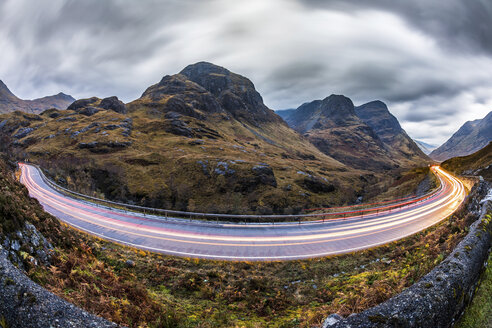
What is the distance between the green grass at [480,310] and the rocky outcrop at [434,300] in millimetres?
178

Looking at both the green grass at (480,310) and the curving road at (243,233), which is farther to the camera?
the curving road at (243,233)

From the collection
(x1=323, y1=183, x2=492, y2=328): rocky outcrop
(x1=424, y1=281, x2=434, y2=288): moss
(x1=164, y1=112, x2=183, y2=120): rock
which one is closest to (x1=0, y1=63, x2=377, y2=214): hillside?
(x1=164, y1=112, x2=183, y2=120): rock

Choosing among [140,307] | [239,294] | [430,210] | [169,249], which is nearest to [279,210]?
[430,210]

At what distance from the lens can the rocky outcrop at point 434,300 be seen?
4301 millimetres

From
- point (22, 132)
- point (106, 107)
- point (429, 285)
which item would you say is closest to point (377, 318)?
point (429, 285)

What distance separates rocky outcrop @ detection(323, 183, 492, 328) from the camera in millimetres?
4301

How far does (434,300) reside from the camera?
4715mm

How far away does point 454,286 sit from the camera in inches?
207

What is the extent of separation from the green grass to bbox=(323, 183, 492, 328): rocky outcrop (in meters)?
0.18

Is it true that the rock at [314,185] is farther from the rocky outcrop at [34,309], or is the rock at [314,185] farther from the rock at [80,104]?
the rock at [80,104]

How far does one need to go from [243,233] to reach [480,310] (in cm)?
1594

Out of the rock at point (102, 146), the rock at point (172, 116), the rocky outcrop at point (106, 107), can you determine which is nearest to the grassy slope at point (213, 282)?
the rock at point (102, 146)

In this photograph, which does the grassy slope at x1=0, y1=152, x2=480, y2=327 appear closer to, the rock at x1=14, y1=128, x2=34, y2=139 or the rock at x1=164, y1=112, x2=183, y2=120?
the rock at x1=164, y1=112, x2=183, y2=120

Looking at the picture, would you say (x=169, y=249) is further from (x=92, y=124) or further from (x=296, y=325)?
(x=92, y=124)
